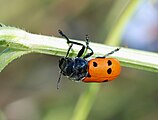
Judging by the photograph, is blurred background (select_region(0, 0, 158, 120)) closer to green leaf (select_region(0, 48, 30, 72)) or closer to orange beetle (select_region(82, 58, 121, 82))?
orange beetle (select_region(82, 58, 121, 82))

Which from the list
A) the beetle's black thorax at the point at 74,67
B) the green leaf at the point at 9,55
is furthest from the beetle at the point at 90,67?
the green leaf at the point at 9,55

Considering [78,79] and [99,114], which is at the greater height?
[99,114]

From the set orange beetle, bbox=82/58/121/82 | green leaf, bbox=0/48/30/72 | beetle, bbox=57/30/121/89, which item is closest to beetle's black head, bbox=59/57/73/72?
beetle, bbox=57/30/121/89

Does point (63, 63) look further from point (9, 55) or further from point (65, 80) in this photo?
point (65, 80)

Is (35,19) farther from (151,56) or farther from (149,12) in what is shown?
(151,56)

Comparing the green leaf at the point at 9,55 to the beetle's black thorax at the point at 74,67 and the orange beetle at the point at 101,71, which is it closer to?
the orange beetle at the point at 101,71

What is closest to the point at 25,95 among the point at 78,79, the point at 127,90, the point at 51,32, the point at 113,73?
the point at 51,32

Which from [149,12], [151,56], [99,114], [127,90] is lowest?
[151,56]

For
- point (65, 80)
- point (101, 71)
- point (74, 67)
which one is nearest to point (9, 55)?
point (101, 71)
